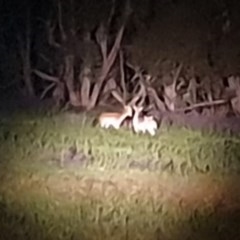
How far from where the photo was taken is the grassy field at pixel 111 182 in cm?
198

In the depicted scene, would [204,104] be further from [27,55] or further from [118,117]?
[27,55]

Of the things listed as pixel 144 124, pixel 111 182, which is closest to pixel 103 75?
pixel 144 124

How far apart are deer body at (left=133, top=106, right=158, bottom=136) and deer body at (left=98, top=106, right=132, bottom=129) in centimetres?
3

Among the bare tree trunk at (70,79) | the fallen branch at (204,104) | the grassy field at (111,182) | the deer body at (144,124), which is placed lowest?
the grassy field at (111,182)

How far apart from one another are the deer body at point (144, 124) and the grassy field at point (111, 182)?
0.08 feet

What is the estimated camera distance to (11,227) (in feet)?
6.41

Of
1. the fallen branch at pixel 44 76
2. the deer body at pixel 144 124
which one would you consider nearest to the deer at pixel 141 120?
the deer body at pixel 144 124

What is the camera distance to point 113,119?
2.47m

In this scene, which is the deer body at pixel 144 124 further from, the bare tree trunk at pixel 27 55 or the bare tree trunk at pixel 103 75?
the bare tree trunk at pixel 27 55

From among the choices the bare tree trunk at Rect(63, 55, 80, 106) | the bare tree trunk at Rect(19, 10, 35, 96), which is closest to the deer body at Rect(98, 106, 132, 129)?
the bare tree trunk at Rect(63, 55, 80, 106)

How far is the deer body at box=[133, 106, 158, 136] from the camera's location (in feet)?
8.00

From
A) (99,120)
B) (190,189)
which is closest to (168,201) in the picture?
(190,189)

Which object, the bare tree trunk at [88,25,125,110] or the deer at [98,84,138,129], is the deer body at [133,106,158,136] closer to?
the deer at [98,84,138,129]

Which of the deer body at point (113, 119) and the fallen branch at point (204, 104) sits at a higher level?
the fallen branch at point (204, 104)
